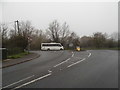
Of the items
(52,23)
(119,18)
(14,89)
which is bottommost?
(14,89)

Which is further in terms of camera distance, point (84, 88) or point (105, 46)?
point (105, 46)

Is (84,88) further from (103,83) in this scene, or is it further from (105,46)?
(105,46)

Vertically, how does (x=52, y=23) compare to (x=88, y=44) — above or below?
above

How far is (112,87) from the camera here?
788 centimetres

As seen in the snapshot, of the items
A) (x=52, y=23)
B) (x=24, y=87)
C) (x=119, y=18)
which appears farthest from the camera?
(x=52, y=23)

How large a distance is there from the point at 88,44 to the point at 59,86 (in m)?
72.0

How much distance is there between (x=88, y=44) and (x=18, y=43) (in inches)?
1905

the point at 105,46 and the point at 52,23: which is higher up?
the point at 52,23

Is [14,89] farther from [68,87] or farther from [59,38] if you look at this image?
[59,38]

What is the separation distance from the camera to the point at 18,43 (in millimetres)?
34656

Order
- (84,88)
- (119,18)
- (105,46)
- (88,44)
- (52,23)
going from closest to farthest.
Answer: (84,88)
(119,18)
(105,46)
(88,44)
(52,23)

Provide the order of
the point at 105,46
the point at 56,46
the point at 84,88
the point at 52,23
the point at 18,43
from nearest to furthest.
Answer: the point at 84,88
the point at 18,43
the point at 56,46
the point at 105,46
the point at 52,23

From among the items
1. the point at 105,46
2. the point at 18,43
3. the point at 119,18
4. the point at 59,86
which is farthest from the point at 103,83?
the point at 105,46

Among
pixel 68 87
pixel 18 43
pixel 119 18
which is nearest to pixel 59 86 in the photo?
pixel 68 87
